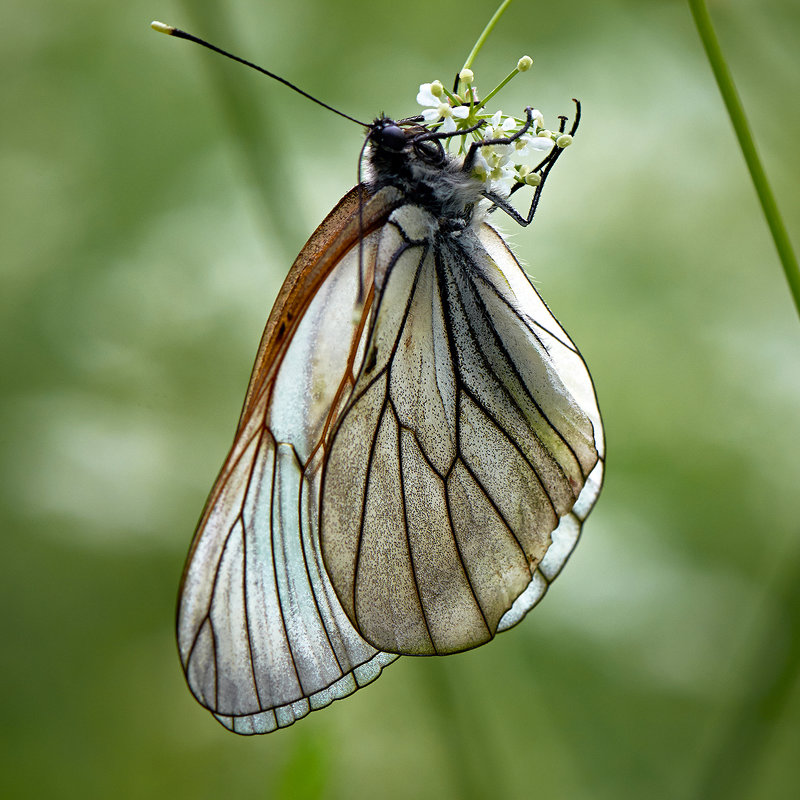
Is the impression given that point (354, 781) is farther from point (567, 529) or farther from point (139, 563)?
point (567, 529)

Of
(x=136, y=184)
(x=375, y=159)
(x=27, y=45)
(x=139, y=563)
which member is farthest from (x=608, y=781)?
(x=27, y=45)

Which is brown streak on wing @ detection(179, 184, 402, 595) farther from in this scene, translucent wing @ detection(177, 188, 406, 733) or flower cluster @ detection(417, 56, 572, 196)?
flower cluster @ detection(417, 56, 572, 196)

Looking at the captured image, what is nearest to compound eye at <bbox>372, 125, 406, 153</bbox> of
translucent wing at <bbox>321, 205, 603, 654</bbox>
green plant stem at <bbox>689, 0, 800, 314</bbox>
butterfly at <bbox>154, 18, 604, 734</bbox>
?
butterfly at <bbox>154, 18, 604, 734</bbox>

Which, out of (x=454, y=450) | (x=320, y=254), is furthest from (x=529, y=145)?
(x=454, y=450)

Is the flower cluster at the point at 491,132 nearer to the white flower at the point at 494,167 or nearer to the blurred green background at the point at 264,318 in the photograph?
the white flower at the point at 494,167

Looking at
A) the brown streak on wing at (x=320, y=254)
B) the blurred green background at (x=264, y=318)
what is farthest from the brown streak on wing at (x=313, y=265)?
the blurred green background at (x=264, y=318)
